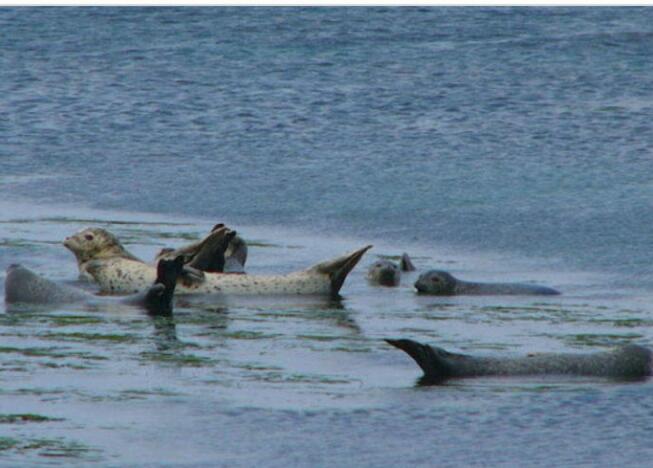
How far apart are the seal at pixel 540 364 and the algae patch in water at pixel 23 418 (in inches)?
60.1

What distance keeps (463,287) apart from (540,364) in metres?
2.65

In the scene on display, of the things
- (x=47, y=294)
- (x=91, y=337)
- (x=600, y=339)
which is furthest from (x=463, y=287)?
(x=91, y=337)

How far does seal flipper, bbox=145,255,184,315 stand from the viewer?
8.72 metres

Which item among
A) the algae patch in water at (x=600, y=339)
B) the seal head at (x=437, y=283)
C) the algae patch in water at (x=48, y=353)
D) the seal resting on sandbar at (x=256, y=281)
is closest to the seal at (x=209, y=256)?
the seal resting on sandbar at (x=256, y=281)

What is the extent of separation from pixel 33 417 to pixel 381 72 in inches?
595

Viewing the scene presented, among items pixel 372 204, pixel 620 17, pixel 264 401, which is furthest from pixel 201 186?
pixel 620 17

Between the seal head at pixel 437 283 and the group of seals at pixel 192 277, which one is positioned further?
the seal head at pixel 437 283

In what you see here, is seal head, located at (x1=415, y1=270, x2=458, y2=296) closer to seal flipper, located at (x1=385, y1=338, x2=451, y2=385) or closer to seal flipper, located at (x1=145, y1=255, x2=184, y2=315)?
seal flipper, located at (x1=145, y1=255, x2=184, y2=315)

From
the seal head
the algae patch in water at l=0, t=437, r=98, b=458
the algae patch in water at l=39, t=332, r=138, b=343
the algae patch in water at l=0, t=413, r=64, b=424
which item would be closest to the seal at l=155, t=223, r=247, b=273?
the seal head

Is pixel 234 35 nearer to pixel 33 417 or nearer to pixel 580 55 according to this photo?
pixel 580 55

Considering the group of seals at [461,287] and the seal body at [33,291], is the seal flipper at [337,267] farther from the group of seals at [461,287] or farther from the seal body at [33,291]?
the seal body at [33,291]

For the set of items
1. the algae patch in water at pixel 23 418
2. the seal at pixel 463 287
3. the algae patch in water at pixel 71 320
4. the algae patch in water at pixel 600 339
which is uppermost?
the seal at pixel 463 287

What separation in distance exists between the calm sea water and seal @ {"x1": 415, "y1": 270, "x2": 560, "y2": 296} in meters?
0.11

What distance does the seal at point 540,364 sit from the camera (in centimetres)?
712
